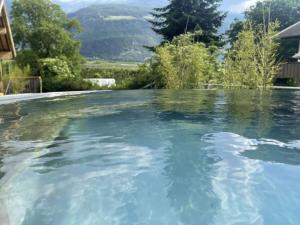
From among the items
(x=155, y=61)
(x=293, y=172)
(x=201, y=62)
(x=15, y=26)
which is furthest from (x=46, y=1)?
(x=293, y=172)

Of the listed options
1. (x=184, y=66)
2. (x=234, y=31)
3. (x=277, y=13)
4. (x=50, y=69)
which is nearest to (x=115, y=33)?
(x=277, y=13)

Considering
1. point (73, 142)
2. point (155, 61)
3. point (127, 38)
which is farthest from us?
point (127, 38)

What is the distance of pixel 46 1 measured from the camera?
Result: 31.8 meters

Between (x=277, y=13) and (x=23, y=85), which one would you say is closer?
(x=23, y=85)

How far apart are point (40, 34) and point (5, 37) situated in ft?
51.2

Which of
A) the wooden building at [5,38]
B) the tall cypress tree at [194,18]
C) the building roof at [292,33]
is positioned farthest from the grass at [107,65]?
the wooden building at [5,38]

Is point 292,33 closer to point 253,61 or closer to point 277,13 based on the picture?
point 253,61

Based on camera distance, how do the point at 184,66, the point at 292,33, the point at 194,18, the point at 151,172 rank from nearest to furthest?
the point at 151,172
the point at 184,66
the point at 292,33
the point at 194,18

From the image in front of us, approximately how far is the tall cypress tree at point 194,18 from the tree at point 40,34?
7.75 m

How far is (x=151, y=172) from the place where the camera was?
4.45 m

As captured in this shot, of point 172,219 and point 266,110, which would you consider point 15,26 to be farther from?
point 172,219

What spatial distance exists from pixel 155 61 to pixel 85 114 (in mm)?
13207

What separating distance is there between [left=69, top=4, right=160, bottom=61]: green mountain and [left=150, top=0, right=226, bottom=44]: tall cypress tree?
57.3m

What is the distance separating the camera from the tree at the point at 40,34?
30016mm
